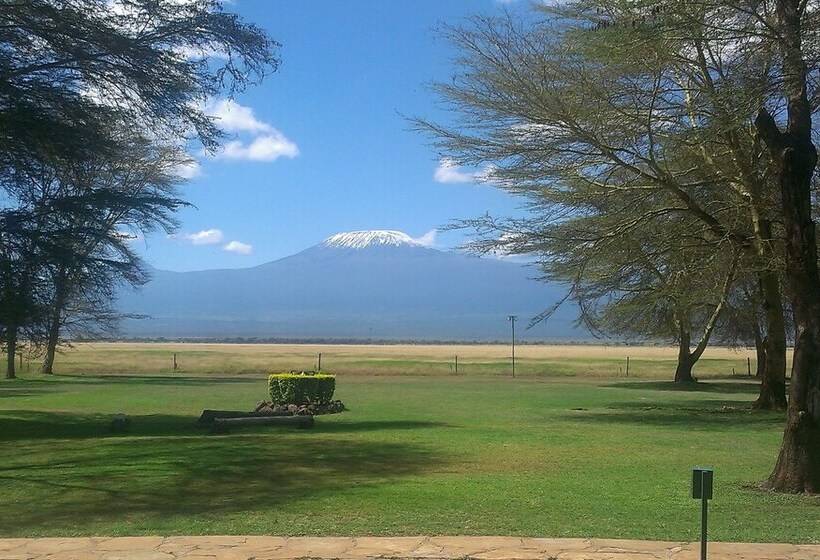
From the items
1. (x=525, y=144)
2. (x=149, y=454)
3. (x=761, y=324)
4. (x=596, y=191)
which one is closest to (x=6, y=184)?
(x=149, y=454)

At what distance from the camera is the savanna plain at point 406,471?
880 cm

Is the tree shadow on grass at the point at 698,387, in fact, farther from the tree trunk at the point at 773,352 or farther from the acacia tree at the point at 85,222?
the acacia tree at the point at 85,222

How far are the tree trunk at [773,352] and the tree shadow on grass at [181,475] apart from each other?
40.1 ft

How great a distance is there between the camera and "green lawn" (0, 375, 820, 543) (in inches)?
346

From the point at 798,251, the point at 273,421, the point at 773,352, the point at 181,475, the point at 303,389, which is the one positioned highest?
the point at 798,251

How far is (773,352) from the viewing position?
2366 cm

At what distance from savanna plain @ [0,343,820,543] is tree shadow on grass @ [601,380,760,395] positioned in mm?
8627

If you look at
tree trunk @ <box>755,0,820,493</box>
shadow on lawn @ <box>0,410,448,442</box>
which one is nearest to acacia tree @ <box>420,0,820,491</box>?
tree trunk @ <box>755,0,820,493</box>

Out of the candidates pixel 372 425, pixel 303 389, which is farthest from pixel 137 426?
pixel 372 425

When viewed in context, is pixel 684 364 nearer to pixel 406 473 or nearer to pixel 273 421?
pixel 273 421

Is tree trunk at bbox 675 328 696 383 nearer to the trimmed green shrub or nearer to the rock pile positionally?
the rock pile

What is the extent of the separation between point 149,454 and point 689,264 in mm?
12634

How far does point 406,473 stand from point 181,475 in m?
3.03

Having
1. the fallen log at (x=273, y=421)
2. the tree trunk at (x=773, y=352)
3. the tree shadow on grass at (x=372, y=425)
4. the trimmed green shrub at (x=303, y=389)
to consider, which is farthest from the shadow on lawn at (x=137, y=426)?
the tree trunk at (x=773, y=352)
